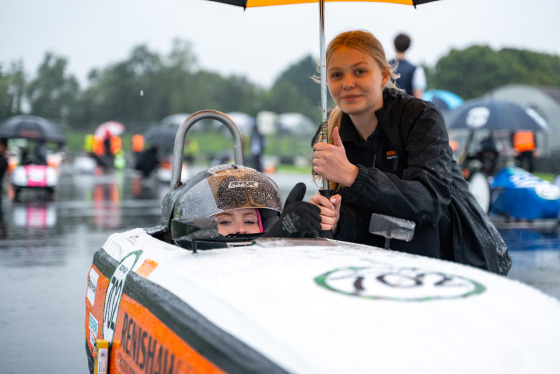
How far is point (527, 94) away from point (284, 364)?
38.7 metres

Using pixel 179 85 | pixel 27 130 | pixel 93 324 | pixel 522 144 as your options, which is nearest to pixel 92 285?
pixel 93 324

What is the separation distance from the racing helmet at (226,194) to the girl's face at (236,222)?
0.06 meters

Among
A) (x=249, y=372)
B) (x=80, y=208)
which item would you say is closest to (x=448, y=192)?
(x=249, y=372)

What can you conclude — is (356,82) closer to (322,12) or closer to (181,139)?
(322,12)

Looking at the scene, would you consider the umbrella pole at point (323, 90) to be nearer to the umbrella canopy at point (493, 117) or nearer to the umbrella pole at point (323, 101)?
the umbrella pole at point (323, 101)

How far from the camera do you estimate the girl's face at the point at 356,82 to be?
2959 millimetres

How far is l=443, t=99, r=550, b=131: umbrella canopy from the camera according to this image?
10133mm

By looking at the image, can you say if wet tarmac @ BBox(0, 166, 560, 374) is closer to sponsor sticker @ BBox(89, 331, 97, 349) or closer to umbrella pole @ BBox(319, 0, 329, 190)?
sponsor sticker @ BBox(89, 331, 97, 349)

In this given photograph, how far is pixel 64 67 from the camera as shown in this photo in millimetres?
40219

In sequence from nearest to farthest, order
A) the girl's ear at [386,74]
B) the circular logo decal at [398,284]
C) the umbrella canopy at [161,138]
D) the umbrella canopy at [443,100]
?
1. the circular logo decal at [398,284]
2. the girl's ear at [386,74]
3. the umbrella canopy at [443,100]
4. the umbrella canopy at [161,138]

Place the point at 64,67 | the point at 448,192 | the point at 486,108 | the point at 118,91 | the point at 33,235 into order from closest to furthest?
the point at 448,192 → the point at 33,235 → the point at 486,108 → the point at 64,67 → the point at 118,91

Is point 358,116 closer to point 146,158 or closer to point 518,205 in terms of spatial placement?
point 518,205

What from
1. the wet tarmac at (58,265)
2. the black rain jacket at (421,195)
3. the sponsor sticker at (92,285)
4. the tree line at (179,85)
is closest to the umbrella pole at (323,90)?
the black rain jacket at (421,195)

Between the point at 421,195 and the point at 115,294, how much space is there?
1.15m
